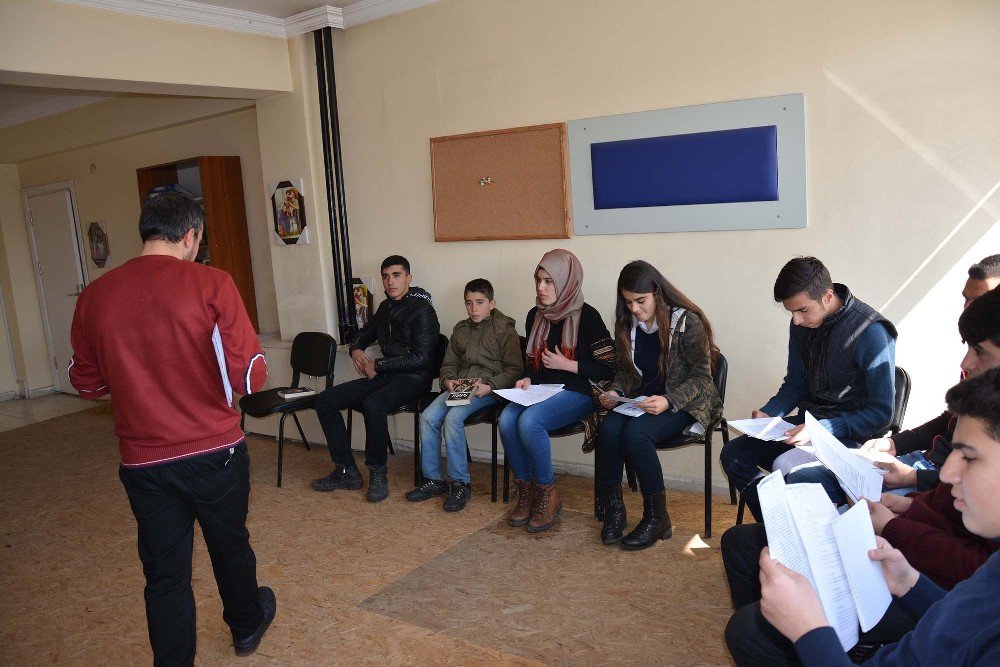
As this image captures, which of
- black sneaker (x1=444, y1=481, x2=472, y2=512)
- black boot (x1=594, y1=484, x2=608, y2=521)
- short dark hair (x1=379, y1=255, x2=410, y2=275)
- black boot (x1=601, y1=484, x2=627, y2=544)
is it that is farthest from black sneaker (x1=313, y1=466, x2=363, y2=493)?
black boot (x1=601, y1=484, x2=627, y2=544)

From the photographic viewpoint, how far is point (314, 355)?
5.00 m

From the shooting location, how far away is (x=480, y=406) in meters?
4.11

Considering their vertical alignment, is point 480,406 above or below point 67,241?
below

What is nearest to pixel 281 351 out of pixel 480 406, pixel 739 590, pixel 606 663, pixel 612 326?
pixel 480 406

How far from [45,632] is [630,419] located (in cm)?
253

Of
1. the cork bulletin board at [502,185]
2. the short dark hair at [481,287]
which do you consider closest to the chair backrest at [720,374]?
the cork bulletin board at [502,185]

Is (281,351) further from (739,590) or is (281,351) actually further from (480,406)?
(739,590)

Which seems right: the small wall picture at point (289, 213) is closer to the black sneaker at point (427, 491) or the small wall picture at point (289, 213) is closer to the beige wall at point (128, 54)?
the beige wall at point (128, 54)

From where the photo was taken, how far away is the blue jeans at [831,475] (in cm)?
250

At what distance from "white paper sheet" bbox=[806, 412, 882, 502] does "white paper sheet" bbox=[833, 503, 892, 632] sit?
1.86 feet

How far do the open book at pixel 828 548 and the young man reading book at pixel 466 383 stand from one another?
104 inches

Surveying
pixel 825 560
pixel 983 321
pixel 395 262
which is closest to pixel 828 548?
pixel 825 560

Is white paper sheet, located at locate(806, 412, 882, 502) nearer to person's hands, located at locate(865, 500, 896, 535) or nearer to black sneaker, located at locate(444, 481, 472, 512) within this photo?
person's hands, located at locate(865, 500, 896, 535)

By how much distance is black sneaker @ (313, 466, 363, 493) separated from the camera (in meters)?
4.48
